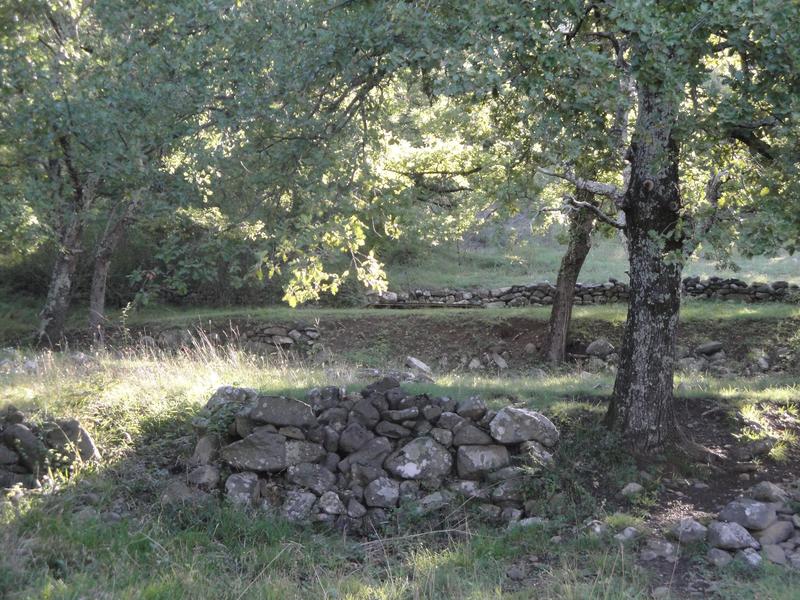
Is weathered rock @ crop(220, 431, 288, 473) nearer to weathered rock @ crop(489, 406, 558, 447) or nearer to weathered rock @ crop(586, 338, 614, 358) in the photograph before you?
weathered rock @ crop(489, 406, 558, 447)

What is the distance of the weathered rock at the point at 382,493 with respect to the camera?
7098 millimetres

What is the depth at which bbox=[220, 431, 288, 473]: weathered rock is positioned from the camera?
23.6 ft

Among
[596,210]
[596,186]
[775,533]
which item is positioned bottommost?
[775,533]

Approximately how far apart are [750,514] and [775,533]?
23 centimetres

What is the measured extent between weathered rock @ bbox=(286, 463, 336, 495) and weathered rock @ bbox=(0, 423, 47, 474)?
7.66 feet

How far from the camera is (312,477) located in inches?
285

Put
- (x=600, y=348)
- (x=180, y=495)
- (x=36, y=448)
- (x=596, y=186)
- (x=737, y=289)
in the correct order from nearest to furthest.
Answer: (x=180, y=495) < (x=36, y=448) < (x=596, y=186) < (x=600, y=348) < (x=737, y=289)

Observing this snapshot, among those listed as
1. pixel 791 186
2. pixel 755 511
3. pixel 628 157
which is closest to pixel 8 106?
pixel 628 157

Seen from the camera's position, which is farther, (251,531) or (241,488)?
(241,488)

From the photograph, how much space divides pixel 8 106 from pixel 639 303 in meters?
9.11

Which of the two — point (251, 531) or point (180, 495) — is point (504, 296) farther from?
point (251, 531)

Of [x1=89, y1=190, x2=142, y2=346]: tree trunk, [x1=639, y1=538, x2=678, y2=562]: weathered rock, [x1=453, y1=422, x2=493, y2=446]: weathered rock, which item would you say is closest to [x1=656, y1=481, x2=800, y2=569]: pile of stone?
[x1=639, y1=538, x2=678, y2=562]: weathered rock

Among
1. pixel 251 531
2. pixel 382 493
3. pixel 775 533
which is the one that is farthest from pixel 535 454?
pixel 251 531

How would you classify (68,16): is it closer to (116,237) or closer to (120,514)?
(116,237)
